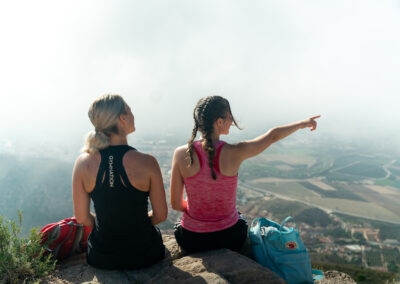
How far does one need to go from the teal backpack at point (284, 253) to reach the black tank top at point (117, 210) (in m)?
1.30

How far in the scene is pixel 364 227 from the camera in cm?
2839

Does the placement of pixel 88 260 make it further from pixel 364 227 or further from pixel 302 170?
pixel 302 170

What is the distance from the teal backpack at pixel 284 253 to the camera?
2.86m

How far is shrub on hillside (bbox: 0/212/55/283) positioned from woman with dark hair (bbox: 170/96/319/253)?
1.61 meters

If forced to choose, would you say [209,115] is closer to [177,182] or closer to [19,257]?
[177,182]

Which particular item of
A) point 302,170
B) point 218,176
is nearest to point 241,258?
point 218,176

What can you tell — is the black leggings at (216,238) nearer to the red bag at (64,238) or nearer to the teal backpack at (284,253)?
the teal backpack at (284,253)

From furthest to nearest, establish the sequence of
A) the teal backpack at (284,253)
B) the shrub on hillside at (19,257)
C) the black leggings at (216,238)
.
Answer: the black leggings at (216,238)
the teal backpack at (284,253)
the shrub on hillside at (19,257)

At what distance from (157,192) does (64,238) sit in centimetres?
162

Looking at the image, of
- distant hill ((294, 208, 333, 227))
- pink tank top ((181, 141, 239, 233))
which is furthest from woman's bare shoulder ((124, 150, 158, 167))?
distant hill ((294, 208, 333, 227))

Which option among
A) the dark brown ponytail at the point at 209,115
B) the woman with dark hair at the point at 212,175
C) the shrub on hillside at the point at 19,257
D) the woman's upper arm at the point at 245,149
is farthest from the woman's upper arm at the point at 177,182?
the shrub on hillside at the point at 19,257

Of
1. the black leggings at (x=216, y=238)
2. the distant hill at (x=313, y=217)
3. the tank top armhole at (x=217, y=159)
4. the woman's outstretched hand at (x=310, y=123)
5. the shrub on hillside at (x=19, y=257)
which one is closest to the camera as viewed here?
the shrub on hillside at (x=19, y=257)

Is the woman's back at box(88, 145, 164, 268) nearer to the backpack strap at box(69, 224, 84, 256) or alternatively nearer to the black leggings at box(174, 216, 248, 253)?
the black leggings at box(174, 216, 248, 253)

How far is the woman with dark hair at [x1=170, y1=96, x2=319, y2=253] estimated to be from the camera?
9.12ft
